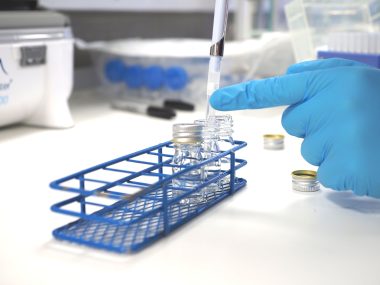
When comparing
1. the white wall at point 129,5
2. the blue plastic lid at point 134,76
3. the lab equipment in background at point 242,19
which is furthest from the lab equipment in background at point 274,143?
the lab equipment in background at point 242,19

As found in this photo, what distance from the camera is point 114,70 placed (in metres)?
1.49

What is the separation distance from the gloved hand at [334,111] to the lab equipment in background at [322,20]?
0.65 meters

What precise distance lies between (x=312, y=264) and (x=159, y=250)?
15 cm

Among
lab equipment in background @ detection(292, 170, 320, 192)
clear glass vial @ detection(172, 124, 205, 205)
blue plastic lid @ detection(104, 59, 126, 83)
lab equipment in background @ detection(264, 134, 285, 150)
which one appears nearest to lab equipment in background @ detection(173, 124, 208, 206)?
clear glass vial @ detection(172, 124, 205, 205)

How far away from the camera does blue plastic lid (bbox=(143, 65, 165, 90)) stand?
1.42m

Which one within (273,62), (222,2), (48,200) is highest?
(222,2)

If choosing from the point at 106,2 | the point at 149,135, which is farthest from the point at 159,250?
the point at 106,2

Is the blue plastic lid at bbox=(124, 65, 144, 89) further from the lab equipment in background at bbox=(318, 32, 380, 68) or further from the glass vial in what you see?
the glass vial

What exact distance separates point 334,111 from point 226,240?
0.72ft

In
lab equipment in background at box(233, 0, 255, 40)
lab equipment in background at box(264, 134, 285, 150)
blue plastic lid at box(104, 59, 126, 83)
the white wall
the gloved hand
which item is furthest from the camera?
lab equipment in background at box(233, 0, 255, 40)

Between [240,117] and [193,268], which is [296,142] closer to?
[240,117]

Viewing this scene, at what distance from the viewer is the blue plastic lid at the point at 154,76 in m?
1.42

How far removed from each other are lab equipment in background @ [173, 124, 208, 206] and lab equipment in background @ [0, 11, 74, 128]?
0.49 meters

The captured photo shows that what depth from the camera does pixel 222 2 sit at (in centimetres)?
71
